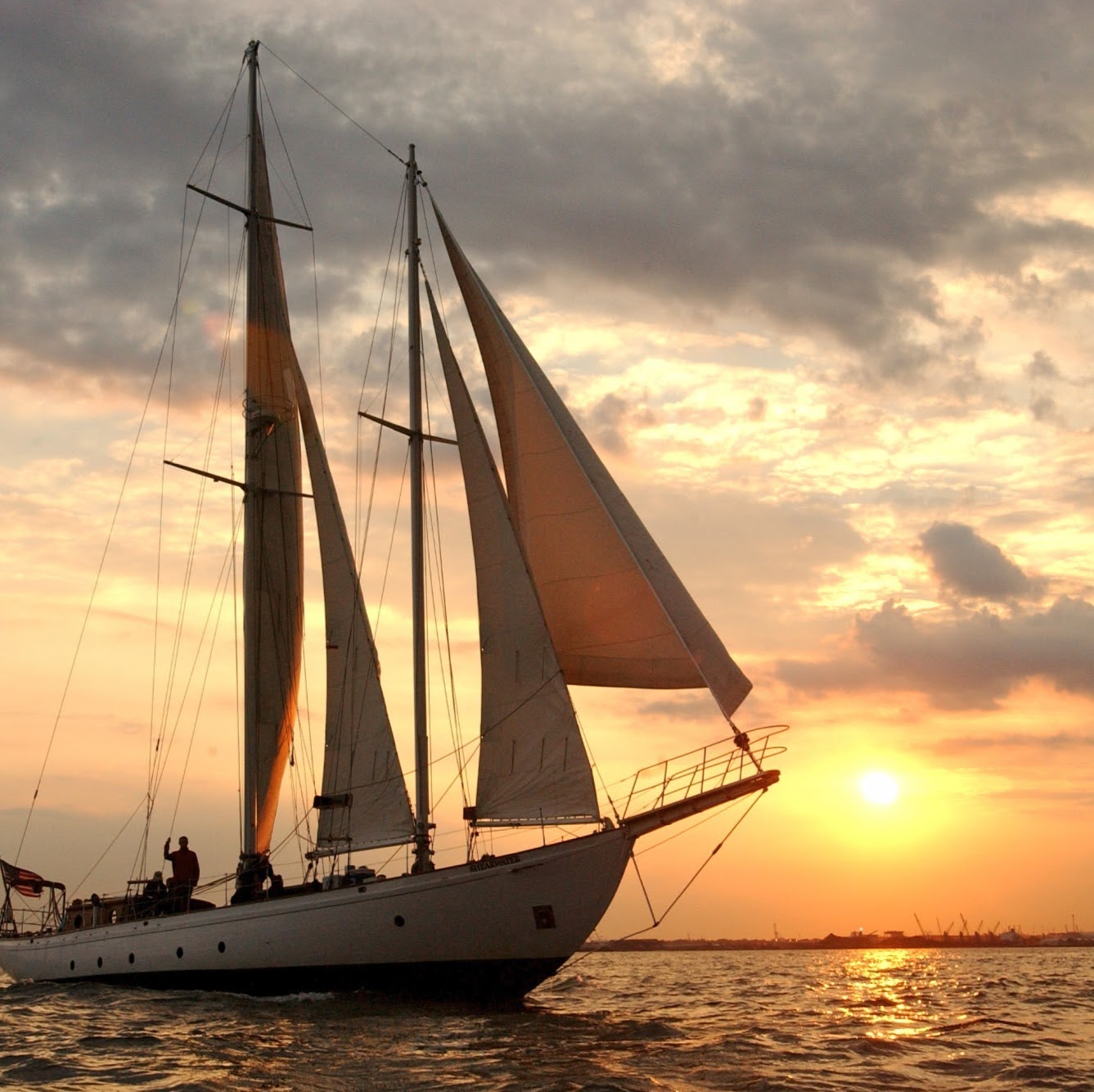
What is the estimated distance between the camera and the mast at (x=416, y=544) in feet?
85.7

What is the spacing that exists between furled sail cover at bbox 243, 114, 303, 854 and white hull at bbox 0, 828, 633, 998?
6168mm

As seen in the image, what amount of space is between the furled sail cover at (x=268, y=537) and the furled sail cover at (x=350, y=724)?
2.16 m

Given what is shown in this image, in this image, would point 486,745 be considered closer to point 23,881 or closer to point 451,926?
point 451,926

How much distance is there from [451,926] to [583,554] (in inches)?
296

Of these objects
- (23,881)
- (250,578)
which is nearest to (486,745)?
(250,578)

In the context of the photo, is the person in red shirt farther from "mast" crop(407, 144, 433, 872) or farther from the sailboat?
"mast" crop(407, 144, 433, 872)

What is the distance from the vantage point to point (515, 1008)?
78.9 feet

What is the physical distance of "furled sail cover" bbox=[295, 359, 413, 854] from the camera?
27750mm

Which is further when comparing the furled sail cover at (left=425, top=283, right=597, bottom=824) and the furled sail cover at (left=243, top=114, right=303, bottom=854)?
the furled sail cover at (left=243, top=114, right=303, bottom=854)

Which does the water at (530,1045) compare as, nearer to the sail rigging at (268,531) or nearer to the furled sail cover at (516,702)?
the furled sail cover at (516,702)

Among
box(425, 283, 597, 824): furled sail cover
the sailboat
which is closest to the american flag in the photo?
the sailboat

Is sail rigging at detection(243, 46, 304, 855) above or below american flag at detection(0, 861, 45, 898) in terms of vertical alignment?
above

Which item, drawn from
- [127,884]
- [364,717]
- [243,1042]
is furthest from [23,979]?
[243,1042]

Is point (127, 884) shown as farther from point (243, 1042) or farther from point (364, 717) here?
point (243, 1042)
